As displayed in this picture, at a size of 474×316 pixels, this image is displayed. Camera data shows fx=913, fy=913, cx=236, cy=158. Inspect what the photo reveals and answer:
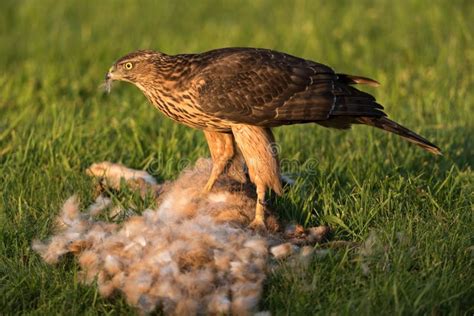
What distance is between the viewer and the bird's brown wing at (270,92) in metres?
6.12

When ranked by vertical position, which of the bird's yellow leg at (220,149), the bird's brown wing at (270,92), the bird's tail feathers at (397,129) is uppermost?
the bird's brown wing at (270,92)

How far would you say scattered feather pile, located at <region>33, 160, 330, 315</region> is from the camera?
4.88 metres

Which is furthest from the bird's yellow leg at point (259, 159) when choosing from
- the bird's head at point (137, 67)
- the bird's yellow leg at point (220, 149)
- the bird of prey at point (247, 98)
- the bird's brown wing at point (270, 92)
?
the bird's head at point (137, 67)

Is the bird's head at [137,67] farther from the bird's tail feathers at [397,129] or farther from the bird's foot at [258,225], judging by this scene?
the bird's tail feathers at [397,129]

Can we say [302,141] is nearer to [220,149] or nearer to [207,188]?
[220,149]

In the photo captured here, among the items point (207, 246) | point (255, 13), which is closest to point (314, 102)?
point (207, 246)

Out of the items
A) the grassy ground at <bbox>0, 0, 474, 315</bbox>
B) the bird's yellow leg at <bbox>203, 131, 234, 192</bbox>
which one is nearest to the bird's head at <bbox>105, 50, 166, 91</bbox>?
the bird's yellow leg at <bbox>203, 131, 234, 192</bbox>

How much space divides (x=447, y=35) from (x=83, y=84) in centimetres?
443

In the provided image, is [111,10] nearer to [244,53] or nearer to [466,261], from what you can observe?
[244,53]

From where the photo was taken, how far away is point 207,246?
202 inches

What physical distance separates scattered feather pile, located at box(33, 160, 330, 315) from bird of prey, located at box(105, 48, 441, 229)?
0.38m

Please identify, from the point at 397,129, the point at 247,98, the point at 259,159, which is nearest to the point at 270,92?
the point at 247,98

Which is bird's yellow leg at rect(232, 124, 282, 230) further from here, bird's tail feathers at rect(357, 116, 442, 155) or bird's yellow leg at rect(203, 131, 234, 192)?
bird's tail feathers at rect(357, 116, 442, 155)

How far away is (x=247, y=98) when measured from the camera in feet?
20.3
